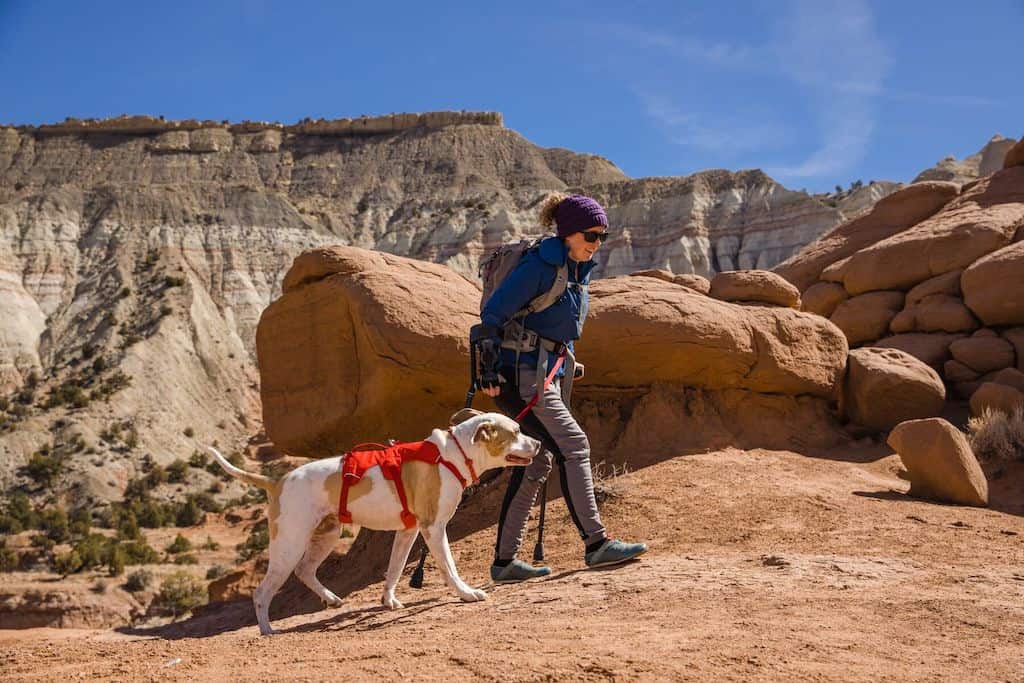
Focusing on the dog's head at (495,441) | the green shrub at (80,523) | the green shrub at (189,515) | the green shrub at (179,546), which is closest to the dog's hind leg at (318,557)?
the dog's head at (495,441)

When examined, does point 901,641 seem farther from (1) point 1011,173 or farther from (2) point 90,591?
(2) point 90,591

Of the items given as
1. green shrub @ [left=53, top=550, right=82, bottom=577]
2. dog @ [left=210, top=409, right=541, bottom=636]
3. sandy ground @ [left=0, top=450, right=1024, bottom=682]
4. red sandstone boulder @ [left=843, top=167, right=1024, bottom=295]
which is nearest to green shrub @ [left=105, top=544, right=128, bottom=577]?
green shrub @ [left=53, top=550, right=82, bottom=577]

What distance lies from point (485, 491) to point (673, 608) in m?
4.70

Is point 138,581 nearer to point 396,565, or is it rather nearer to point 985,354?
point 396,565

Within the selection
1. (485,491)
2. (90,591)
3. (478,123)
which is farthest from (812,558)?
(478,123)

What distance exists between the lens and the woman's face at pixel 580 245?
6312mm

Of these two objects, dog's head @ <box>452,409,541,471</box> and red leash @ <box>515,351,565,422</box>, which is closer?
dog's head @ <box>452,409,541,471</box>

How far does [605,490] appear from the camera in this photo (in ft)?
27.9

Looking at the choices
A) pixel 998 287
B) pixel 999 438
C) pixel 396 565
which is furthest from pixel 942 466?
pixel 998 287

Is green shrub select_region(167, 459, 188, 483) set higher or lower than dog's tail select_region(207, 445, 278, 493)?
lower

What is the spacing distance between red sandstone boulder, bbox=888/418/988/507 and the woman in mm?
3933

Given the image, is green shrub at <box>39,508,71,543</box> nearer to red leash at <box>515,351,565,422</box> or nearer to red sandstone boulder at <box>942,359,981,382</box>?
red sandstone boulder at <box>942,359,981,382</box>

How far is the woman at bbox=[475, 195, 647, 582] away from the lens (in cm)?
616

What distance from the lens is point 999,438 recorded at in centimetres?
1028
